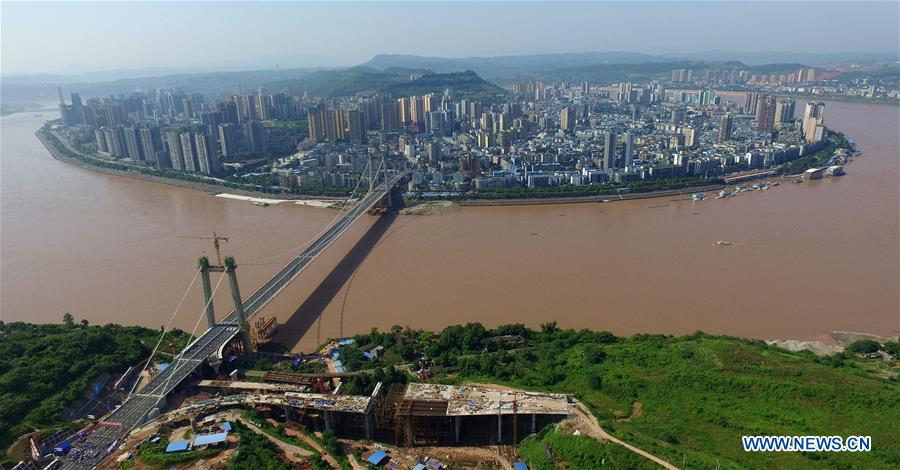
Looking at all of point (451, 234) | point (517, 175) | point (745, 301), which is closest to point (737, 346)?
point (745, 301)

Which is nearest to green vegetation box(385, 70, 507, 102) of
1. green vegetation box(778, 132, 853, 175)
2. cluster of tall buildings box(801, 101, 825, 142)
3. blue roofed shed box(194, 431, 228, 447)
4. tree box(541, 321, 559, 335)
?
cluster of tall buildings box(801, 101, 825, 142)

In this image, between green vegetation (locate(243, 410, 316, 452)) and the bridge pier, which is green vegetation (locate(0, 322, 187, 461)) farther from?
green vegetation (locate(243, 410, 316, 452))

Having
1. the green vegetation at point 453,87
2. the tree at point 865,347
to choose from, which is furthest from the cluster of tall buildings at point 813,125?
the green vegetation at point 453,87

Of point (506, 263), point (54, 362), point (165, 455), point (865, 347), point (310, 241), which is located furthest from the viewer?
point (310, 241)

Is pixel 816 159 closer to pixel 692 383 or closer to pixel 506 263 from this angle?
pixel 506 263

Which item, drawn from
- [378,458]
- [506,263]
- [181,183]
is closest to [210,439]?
[378,458]
